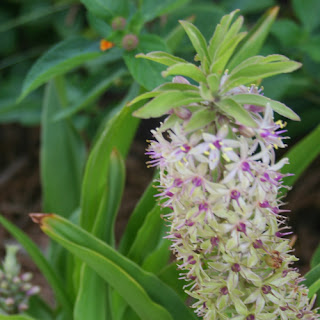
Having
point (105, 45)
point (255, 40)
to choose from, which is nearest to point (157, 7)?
point (105, 45)

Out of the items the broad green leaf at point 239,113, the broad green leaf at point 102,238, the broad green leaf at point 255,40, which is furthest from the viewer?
the broad green leaf at point 255,40

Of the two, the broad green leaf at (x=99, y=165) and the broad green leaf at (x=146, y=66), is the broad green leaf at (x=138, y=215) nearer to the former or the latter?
the broad green leaf at (x=99, y=165)

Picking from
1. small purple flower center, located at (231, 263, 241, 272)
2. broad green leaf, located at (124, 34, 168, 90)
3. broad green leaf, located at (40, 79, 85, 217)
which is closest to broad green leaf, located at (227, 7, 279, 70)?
broad green leaf, located at (124, 34, 168, 90)

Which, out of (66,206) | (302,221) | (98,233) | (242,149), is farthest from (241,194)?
(302,221)

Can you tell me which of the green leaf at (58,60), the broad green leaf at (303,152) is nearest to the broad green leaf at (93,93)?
the green leaf at (58,60)

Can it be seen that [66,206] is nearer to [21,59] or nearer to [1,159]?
[21,59]

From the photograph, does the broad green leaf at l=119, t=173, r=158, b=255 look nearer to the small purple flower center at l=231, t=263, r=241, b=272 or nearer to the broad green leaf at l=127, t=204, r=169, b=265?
the broad green leaf at l=127, t=204, r=169, b=265
